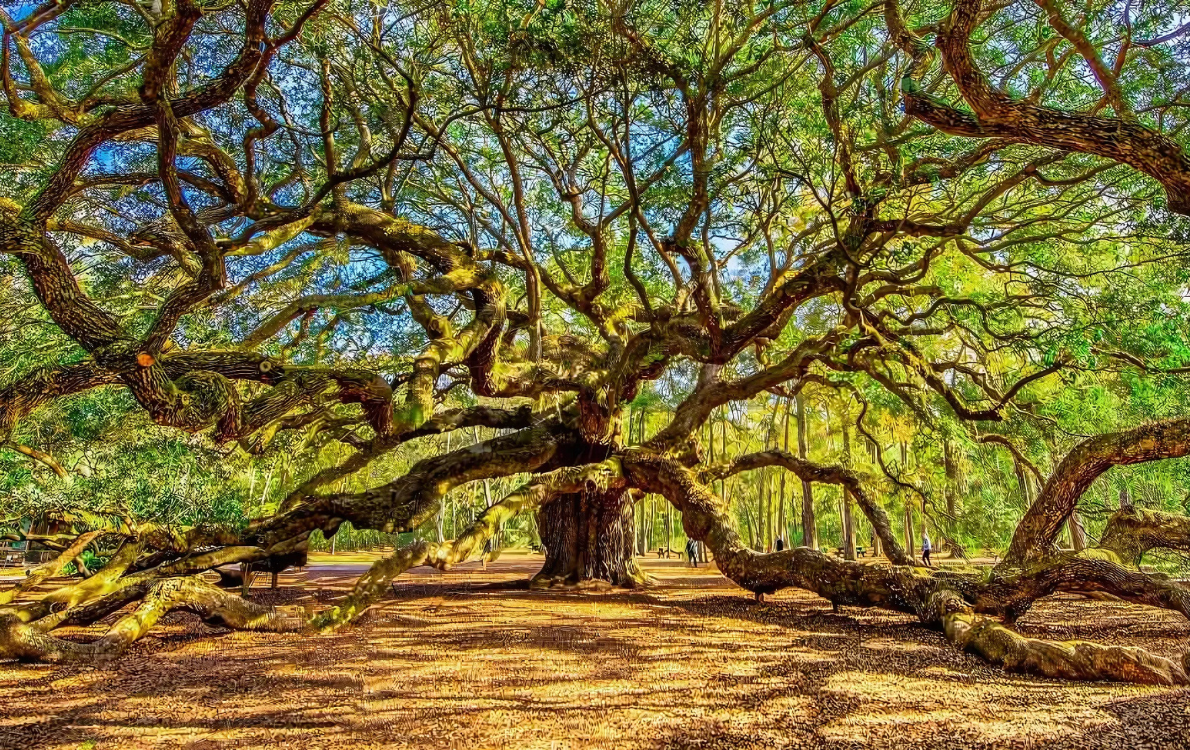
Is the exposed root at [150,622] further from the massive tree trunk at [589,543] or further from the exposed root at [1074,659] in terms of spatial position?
the exposed root at [1074,659]

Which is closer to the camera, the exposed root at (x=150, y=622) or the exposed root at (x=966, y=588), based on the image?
the exposed root at (x=966, y=588)

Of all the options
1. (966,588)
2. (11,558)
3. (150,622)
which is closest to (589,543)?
(966,588)

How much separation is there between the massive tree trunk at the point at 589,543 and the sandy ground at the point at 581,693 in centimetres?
450

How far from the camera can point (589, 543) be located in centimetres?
1142

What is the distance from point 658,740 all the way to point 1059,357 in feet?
19.0

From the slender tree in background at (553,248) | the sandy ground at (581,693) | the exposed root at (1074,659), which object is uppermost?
the slender tree in background at (553,248)

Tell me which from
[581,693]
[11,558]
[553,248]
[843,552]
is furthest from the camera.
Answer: [11,558]

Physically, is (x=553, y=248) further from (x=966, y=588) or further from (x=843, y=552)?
(x=843, y=552)

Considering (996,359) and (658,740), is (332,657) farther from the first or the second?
(996,359)

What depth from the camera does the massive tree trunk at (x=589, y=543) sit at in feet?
36.9

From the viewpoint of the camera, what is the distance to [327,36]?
7.03m

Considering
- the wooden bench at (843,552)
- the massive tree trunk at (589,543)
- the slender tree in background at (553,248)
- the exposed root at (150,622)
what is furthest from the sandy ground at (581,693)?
the wooden bench at (843,552)

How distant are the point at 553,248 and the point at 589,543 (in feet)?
18.2

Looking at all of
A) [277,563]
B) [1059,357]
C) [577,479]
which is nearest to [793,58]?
[1059,357]
